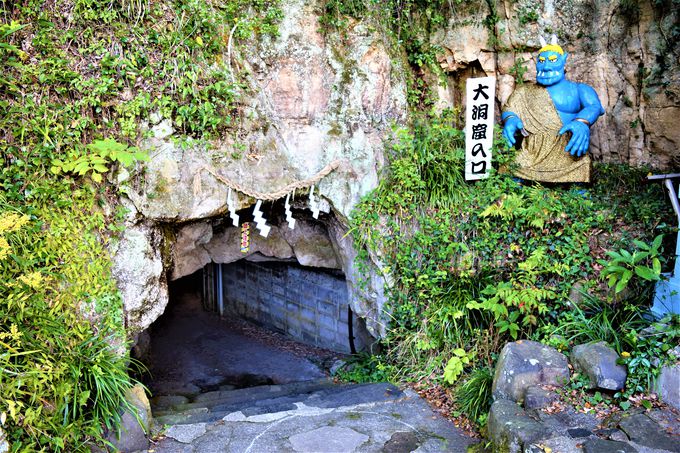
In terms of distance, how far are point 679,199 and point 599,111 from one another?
1.57m

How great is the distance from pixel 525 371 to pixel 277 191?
135 inches

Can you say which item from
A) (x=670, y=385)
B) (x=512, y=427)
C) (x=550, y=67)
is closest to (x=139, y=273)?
(x=512, y=427)

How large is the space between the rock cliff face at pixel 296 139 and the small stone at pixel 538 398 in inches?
95.2

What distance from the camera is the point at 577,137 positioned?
5.69 metres

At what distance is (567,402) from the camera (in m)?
4.12

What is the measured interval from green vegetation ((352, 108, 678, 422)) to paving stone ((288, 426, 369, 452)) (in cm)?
113

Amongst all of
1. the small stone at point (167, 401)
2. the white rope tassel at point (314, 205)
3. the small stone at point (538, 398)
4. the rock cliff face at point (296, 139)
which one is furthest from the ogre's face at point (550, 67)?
the small stone at point (167, 401)

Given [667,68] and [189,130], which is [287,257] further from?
[667,68]

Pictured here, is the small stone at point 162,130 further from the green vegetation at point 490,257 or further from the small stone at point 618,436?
the small stone at point 618,436

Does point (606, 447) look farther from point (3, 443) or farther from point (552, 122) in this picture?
point (3, 443)

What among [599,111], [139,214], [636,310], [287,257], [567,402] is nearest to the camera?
[567,402]

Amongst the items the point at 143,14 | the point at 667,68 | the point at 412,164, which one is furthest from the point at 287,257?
the point at 667,68

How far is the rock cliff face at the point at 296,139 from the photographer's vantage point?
5.66 m

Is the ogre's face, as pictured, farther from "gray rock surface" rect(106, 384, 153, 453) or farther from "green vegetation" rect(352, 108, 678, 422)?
"gray rock surface" rect(106, 384, 153, 453)
